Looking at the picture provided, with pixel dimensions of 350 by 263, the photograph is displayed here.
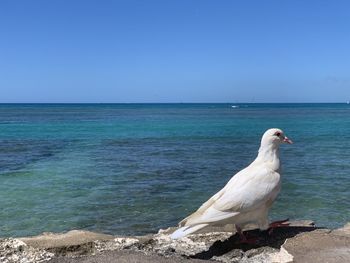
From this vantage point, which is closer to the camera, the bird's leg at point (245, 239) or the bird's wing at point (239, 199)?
the bird's wing at point (239, 199)

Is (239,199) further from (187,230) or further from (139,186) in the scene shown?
(139,186)

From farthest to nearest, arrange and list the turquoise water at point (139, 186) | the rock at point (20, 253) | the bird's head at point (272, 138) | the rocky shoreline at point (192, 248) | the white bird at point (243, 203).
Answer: the turquoise water at point (139, 186)
the bird's head at point (272, 138)
the white bird at point (243, 203)
the rock at point (20, 253)
the rocky shoreline at point (192, 248)

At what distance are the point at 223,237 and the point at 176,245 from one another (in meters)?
0.72

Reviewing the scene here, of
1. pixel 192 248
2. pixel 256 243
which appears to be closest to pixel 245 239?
A: pixel 256 243

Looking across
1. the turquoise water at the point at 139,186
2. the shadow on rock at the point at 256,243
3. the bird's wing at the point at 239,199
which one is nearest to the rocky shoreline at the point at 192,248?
the shadow on rock at the point at 256,243

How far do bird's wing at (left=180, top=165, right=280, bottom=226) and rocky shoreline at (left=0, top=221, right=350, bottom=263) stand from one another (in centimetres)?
48

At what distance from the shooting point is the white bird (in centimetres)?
602

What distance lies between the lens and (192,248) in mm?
6312

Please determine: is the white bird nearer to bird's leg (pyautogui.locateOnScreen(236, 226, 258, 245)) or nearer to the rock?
bird's leg (pyautogui.locateOnScreen(236, 226, 258, 245))

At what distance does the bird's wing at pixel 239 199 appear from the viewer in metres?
6.06

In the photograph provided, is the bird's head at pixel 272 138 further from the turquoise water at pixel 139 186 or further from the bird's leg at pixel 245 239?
the turquoise water at pixel 139 186

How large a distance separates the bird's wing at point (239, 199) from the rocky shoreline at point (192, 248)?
48 cm

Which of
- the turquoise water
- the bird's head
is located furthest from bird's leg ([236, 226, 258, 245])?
the turquoise water

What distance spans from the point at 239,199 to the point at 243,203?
7 cm
